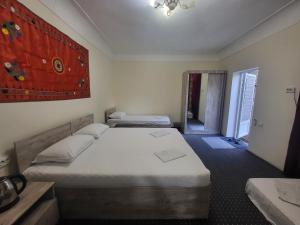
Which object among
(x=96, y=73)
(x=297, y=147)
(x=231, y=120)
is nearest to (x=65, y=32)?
(x=96, y=73)

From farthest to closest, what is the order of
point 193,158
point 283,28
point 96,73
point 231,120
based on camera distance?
point 231,120 → point 96,73 → point 283,28 → point 193,158

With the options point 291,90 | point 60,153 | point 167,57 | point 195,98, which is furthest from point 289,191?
point 195,98

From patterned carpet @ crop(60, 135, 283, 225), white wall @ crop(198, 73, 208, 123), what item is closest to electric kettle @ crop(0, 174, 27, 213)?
patterned carpet @ crop(60, 135, 283, 225)

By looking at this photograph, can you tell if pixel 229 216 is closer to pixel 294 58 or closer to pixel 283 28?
pixel 294 58

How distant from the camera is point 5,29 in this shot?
129cm

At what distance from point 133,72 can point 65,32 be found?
2.82 meters

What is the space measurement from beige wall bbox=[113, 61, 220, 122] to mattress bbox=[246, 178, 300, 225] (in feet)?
11.3

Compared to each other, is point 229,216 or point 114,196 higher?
point 114,196

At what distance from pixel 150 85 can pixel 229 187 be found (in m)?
3.72

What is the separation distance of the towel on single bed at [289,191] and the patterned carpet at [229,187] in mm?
331

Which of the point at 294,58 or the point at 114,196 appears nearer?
the point at 114,196

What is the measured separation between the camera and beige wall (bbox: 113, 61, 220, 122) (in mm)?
4855

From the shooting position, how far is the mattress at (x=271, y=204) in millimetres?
1308

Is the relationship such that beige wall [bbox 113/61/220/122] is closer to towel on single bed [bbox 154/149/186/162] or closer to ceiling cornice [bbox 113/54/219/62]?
ceiling cornice [bbox 113/54/219/62]
